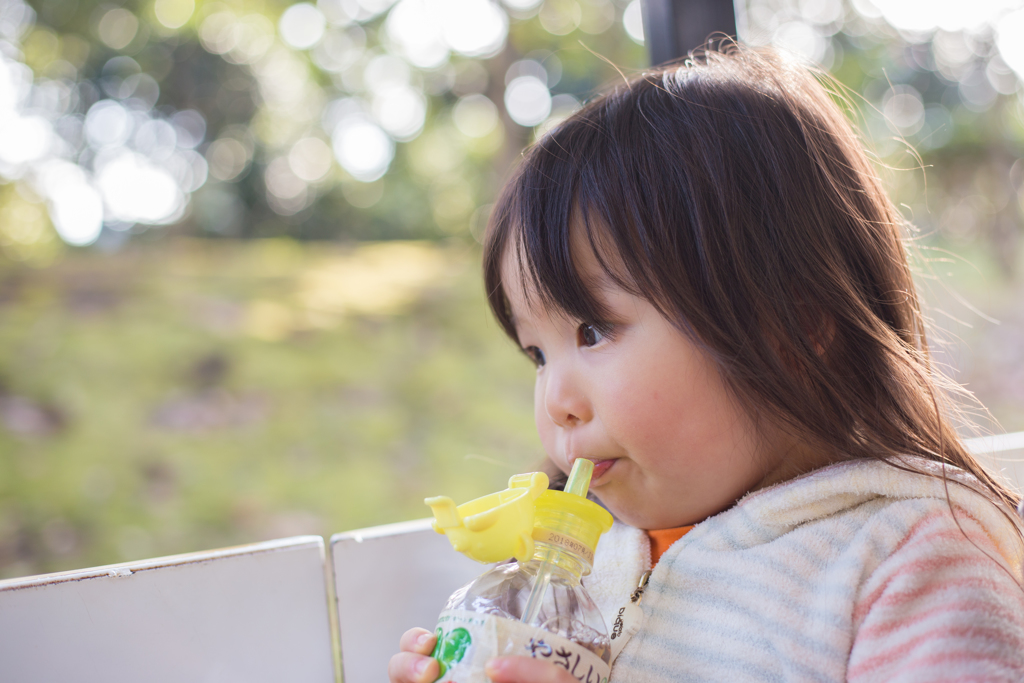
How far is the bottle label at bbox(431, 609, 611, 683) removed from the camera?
51 centimetres

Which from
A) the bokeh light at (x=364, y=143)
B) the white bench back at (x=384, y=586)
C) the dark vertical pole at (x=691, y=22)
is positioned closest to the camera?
the white bench back at (x=384, y=586)

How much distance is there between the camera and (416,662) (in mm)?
559

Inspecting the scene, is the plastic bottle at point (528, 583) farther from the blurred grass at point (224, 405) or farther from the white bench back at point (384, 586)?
the blurred grass at point (224, 405)

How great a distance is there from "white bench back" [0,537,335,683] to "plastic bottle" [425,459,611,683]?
181 millimetres

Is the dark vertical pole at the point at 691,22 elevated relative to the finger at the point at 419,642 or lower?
elevated

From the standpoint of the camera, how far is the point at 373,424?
268 centimetres

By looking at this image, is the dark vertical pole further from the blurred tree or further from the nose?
the blurred tree

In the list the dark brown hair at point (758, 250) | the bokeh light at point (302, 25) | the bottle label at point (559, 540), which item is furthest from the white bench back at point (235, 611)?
the bokeh light at point (302, 25)

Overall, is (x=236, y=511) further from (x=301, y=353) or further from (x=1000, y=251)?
(x=1000, y=251)

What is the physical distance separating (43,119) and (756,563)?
3.63m

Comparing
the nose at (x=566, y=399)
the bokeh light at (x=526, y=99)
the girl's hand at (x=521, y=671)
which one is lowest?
A: the girl's hand at (x=521, y=671)

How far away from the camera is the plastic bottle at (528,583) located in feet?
1.70

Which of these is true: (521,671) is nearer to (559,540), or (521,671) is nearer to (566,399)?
(559,540)

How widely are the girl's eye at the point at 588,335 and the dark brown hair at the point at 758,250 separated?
0.04ft
